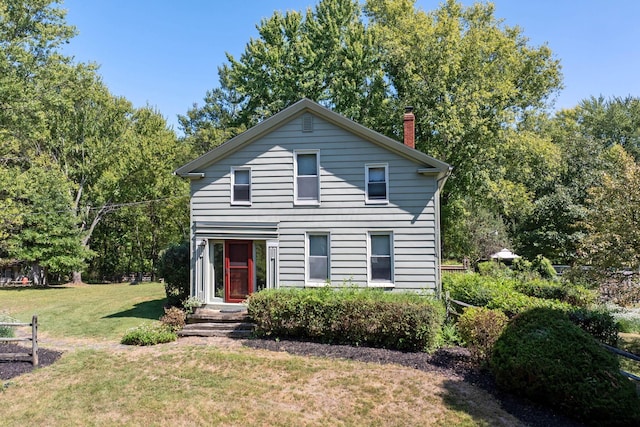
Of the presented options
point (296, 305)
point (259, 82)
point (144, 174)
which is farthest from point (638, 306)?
point (144, 174)

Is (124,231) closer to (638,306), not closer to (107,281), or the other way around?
(107,281)

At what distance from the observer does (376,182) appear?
1353 centimetres

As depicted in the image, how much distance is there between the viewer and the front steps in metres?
11.7

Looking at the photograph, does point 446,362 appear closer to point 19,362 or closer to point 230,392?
point 230,392

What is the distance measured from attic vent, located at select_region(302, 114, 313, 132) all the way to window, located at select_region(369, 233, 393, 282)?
14.3ft

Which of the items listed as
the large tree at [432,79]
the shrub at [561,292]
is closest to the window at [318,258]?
the shrub at [561,292]

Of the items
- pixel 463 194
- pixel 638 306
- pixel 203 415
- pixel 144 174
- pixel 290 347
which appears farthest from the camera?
pixel 144 174

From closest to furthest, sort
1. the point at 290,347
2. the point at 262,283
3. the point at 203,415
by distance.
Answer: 1. the point at 203,415
2. the point at 290,347
3. the point at 262,283

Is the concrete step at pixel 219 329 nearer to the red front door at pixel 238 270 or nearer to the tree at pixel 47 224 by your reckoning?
the red front door at pixel 238 270

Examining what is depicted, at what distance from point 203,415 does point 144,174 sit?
28.1 m

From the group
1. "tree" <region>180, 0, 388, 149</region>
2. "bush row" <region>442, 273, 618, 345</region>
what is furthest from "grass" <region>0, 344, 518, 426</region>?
"tree" <region>180, 0, 388, 149</region>

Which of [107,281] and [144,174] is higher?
[144,174]

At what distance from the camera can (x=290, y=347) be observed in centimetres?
1017

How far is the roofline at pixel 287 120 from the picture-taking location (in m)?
13.1
